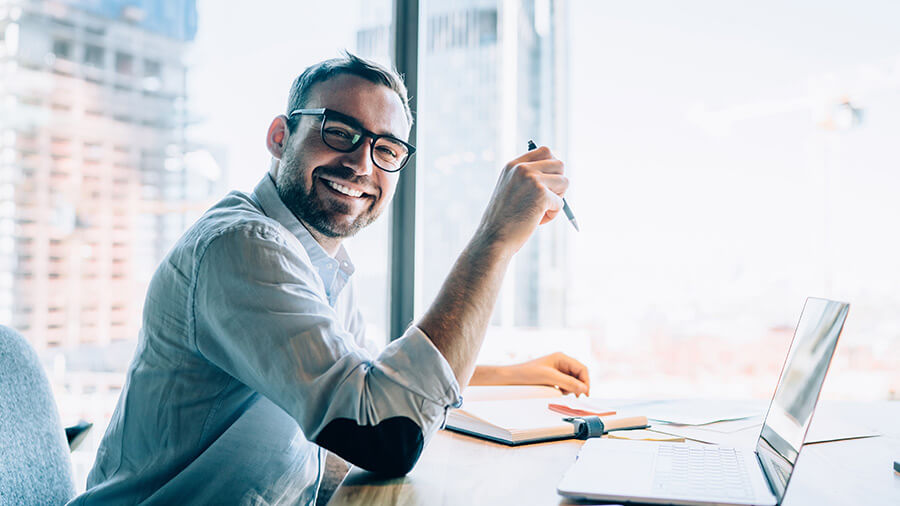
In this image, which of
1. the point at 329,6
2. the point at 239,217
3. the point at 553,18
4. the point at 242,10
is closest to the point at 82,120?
the point at 242,10

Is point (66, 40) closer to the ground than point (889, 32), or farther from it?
closer to the ground

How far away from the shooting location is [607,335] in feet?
12.2

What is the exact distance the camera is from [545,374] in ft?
4.02

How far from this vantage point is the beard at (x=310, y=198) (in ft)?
3.48

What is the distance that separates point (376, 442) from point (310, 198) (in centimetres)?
51

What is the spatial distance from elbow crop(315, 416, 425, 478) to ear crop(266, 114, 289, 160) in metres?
0.62

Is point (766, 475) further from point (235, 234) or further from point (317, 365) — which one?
point (235, 234)

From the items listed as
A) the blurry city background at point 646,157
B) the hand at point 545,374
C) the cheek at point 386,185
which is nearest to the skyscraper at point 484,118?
the blurry city background at point 646,157

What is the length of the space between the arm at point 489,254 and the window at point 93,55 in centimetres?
145

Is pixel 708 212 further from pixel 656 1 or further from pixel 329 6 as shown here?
pixel 329 6

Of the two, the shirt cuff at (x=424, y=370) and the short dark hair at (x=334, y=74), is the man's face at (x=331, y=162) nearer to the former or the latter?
the short dark hair at (x=334, y=74)

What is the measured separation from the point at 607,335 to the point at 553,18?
2.00 meters

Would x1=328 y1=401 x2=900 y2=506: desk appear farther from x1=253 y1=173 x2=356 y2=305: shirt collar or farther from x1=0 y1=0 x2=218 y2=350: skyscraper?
x1=0 y1=0 x2=218 y2=350: skyscraper

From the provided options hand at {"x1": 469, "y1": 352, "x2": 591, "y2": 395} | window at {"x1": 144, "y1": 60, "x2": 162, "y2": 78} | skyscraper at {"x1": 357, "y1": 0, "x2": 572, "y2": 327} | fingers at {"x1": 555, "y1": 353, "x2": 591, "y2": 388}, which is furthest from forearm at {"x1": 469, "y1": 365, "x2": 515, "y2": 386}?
window at {"x1": 144, "y1": 60, "x2": 162, "y2": 78}
